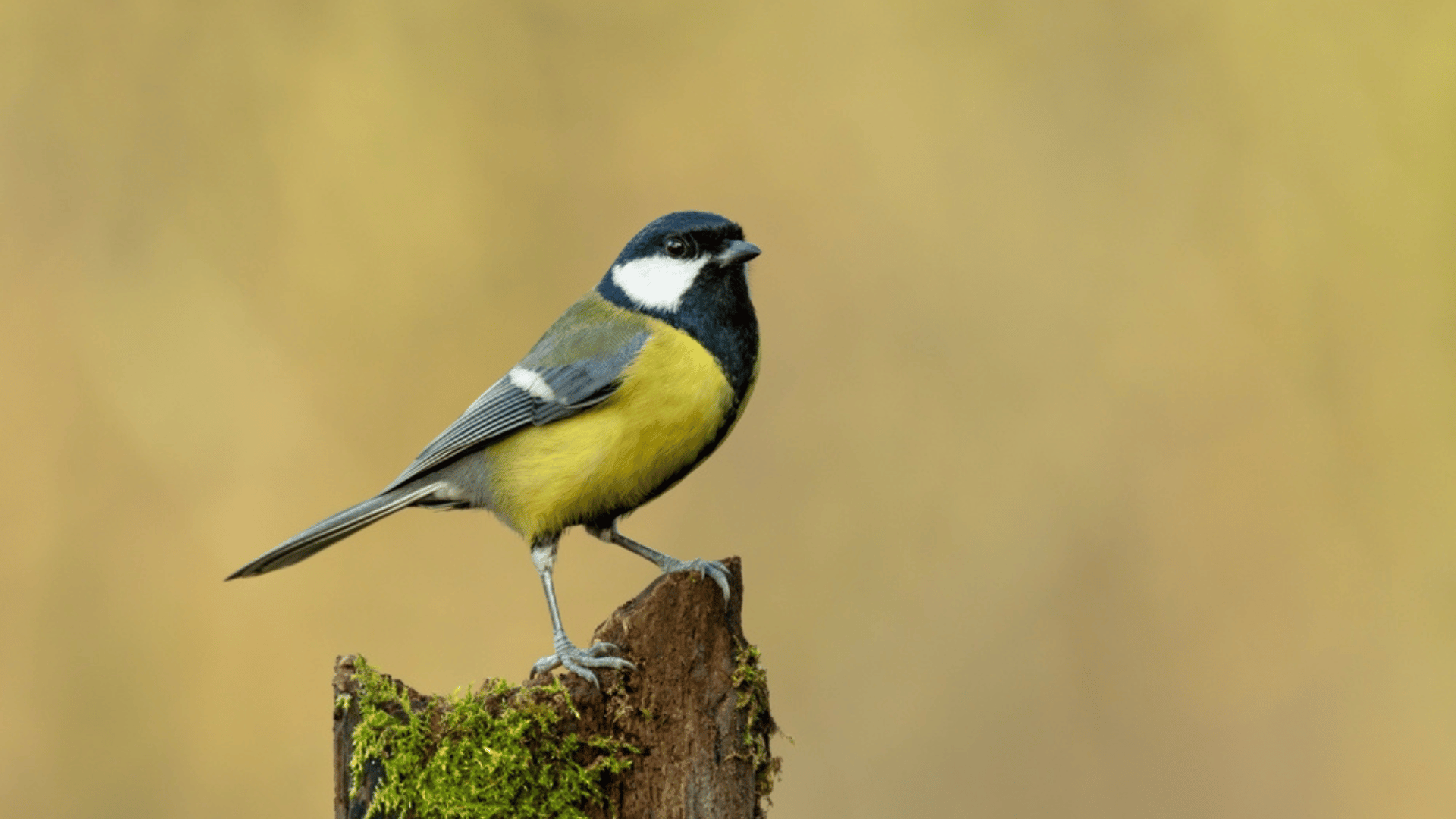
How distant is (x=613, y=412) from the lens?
8.07 feet

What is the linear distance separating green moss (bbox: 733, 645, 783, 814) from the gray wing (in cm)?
65

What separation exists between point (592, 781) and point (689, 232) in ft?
3.86

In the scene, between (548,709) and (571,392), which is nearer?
(548,709)

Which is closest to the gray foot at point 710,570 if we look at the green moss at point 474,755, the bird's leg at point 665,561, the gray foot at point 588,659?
the bird's leg at point 665,561

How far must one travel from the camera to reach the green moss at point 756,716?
2.20 m

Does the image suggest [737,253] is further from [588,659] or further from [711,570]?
[588,659]

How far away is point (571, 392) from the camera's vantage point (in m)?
2.50

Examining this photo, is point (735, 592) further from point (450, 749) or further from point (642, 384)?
point (450, 749)

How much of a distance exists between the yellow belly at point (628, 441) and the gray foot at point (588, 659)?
1.30 feet

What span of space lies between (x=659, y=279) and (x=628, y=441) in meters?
0.40

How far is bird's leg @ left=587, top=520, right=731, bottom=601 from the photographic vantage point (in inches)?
89.0

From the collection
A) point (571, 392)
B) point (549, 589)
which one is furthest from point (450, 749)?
point (571, 392)

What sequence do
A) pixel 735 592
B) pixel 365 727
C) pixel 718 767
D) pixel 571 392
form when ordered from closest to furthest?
pixel 365 727 < pixel 718 767 < pixel 735 592 < pixel 571 392

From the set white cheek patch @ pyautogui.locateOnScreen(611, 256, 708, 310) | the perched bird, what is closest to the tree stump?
the perched bird
